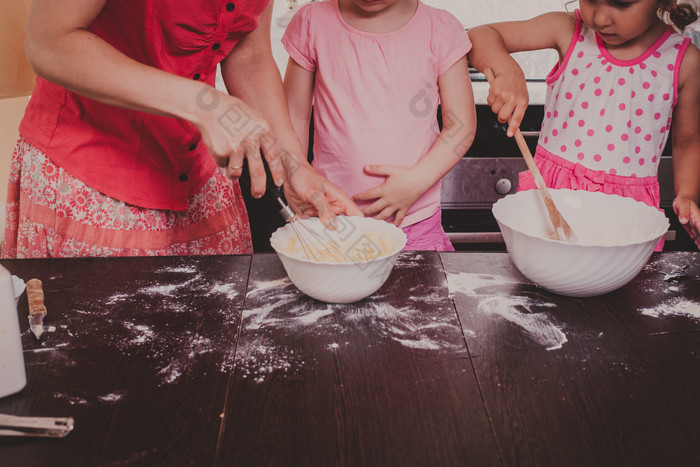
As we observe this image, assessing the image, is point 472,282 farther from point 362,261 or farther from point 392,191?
point 392,191

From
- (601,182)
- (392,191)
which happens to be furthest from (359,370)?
(601,182)

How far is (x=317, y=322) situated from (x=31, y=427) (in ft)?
1.24

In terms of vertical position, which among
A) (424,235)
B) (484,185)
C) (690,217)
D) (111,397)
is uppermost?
(111,397)

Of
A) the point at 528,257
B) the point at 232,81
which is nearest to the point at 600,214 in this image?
the point at 528,257

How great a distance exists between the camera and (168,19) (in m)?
0.99

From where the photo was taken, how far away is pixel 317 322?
2.72ft

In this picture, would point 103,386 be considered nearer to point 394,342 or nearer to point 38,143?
point 394,342

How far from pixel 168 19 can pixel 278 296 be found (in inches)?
20.6

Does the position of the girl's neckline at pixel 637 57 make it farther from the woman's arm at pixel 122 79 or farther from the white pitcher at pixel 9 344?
the white pitcher at pixel 9 344

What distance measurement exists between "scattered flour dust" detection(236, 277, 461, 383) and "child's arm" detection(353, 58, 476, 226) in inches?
17.0

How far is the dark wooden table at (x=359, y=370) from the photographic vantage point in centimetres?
59

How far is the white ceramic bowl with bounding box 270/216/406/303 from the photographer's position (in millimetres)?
815

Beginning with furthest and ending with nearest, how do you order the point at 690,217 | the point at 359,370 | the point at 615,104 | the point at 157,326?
the point at 615,104 < the point at 690,217 < the point at 157,326 < the point at 359,370

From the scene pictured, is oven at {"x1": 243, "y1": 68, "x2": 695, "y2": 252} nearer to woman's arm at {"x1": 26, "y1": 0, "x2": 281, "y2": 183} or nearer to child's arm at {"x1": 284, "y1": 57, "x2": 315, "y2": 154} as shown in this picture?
child's arm at {"x1": 284, "y1": 57, "x2": 315, "y2": 154}
